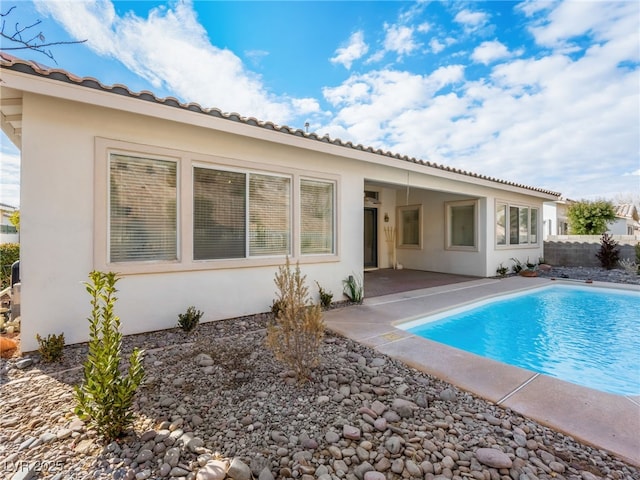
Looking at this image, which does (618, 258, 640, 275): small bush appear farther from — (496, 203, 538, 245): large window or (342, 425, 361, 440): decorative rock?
(342, 425, 361, 440): decorative rock

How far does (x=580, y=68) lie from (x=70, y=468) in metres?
14.1

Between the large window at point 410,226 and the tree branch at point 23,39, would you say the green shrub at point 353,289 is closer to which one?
the tree branch at point 23,39

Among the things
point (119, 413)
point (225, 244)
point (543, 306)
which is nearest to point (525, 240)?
point (543, 306)

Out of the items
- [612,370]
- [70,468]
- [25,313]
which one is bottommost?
[612,370]

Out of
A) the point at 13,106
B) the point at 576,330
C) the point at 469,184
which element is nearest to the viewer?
the point at 13,106

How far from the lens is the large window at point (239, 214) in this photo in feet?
20.0

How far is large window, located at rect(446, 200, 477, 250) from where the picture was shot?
12.8m

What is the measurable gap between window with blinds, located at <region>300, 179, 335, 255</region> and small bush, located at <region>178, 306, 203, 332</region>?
2.90m

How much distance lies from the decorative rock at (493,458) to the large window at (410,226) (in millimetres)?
12539

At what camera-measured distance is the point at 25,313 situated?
4.57 metres

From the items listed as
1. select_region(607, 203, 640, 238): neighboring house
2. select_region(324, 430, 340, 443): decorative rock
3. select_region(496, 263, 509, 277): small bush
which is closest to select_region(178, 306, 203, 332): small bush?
select_region(324, 430, 340, 443): decorative rock

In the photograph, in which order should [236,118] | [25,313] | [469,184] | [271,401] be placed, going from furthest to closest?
[469,184] < [236,118] < [25,313] < [271,401]

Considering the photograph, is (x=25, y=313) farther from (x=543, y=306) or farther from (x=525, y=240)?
(x=525, y=240)

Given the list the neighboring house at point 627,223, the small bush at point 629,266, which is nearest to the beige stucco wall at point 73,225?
the small bush at point 629,266
